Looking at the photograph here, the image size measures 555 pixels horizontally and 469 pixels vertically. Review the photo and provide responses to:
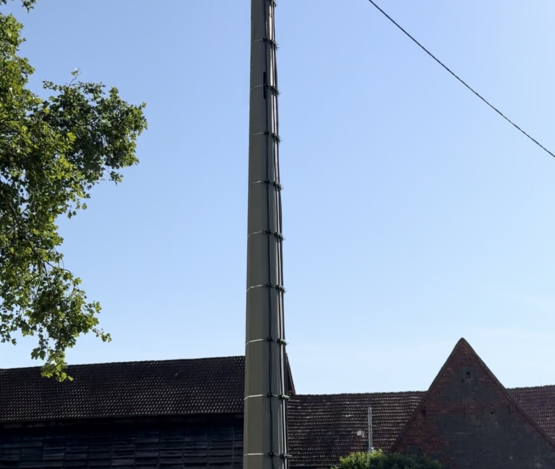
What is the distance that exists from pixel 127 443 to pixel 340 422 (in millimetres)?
9061

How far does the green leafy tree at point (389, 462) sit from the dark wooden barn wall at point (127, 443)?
809 cm

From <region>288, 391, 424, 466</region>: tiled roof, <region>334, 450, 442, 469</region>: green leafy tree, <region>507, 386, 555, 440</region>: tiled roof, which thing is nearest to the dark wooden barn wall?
<region>288, 391, 424, 466</region>: tiled roof

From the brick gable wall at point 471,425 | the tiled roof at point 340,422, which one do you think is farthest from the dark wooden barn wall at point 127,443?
the brick gable wall at point 471,425

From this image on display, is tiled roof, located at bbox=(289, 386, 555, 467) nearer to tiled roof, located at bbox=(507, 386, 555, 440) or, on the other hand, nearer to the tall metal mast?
tiled roof, located at bbox=(507, 386, 555, 440)

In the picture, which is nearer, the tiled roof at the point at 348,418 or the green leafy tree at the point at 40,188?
the green leafy tree at the point at 40,188

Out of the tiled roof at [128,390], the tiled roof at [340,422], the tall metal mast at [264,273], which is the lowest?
the tall metal mast at [264,273]

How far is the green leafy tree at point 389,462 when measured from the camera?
25828mm

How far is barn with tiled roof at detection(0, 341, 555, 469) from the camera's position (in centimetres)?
3366

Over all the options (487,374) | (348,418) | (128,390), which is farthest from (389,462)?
(128,390)

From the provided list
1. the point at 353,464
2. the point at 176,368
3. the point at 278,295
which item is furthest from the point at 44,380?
the point at 278,295

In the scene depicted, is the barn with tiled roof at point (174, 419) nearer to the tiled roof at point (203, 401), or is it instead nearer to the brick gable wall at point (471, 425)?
the tiled roof at point (203, 401)

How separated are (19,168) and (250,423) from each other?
26.1ft

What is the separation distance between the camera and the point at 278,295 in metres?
8.51

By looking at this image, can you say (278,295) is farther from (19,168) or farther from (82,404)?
(82,404)
